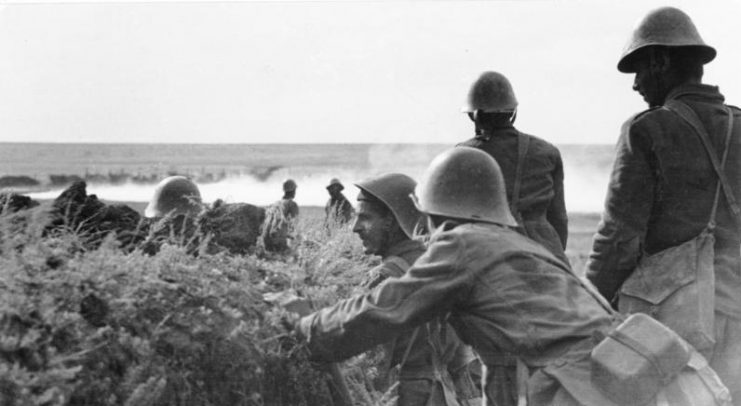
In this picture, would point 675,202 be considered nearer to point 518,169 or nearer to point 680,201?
point 680,201

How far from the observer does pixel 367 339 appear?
4074 millimetres

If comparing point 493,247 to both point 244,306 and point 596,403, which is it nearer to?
point 596,403

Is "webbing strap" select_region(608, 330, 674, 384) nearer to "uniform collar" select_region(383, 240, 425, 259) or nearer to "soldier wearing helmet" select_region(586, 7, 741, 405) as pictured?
"soldier wearing helmet" select_region(586, 7, 741, 405)

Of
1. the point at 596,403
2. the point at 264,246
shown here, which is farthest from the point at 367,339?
the point at 264,246

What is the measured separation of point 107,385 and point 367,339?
117 cm

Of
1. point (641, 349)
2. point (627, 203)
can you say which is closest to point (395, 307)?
point (641, 349)

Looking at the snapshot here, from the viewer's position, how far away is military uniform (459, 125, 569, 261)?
257 inches

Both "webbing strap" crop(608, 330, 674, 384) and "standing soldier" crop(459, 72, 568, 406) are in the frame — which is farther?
"standing soldier" crop(459, 72, 568, 406)

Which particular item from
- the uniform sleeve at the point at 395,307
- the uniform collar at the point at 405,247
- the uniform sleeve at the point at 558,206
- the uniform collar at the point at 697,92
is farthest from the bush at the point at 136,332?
the uniform sleeve at the point at 558,206

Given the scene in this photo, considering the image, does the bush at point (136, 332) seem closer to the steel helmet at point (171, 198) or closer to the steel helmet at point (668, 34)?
the steel helmet at point (668, 34)

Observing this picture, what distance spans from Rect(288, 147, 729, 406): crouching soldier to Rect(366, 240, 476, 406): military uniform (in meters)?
0.81

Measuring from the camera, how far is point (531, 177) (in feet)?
21.7

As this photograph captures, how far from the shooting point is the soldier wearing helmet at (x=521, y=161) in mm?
6559

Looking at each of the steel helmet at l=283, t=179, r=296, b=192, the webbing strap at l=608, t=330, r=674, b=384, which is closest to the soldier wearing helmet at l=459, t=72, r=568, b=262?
the webbing strap at l=608, t=330, r=674, b=384
